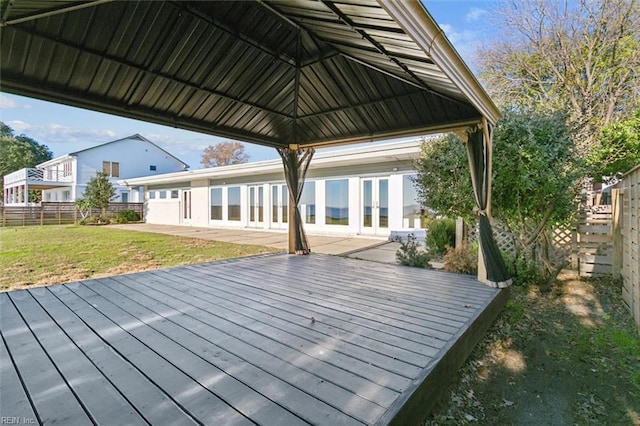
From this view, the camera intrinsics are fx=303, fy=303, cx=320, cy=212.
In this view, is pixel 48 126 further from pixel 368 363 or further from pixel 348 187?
pixel 368 363

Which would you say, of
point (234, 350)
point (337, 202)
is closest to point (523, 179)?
point (234, 350)

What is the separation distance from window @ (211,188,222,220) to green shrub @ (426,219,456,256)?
33.8ft

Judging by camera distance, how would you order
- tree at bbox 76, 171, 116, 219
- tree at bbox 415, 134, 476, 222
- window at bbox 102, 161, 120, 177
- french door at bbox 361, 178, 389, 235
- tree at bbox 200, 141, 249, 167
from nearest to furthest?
tree at bbox 415, 134, 476, 222, french door at bbox 361, 178, 389, 235, tree at bbox 76, 171, 116, 219, window at bbox 102, 161, 120, 177, tree at bbox 200, 141, 249, 167

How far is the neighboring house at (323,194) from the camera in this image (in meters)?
8.95

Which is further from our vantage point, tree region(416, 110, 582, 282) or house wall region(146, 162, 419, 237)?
house wall region(146, 162, 419, 237)

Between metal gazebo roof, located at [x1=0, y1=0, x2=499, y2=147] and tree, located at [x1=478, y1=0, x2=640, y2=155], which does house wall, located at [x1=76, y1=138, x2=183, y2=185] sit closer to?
metal gazebo roof, located at [x1=0, y1=0, x2=499, y2=147]

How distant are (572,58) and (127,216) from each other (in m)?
21.0

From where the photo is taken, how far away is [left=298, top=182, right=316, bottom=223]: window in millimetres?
11125

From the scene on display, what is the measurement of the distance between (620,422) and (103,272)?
22.0ft

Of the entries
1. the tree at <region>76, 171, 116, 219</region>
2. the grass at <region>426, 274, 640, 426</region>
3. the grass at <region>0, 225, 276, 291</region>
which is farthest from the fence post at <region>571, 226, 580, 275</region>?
the tree at <region>76, 171, 116, 219</region>

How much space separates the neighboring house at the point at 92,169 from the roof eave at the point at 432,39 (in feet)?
69.7

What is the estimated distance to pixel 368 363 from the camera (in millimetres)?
1972

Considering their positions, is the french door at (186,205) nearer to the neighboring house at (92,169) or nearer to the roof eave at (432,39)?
the neighboring house at (92,169)

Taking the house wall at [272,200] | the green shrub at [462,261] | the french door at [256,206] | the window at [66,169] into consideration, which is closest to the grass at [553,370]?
the green shrub at [462,261]
